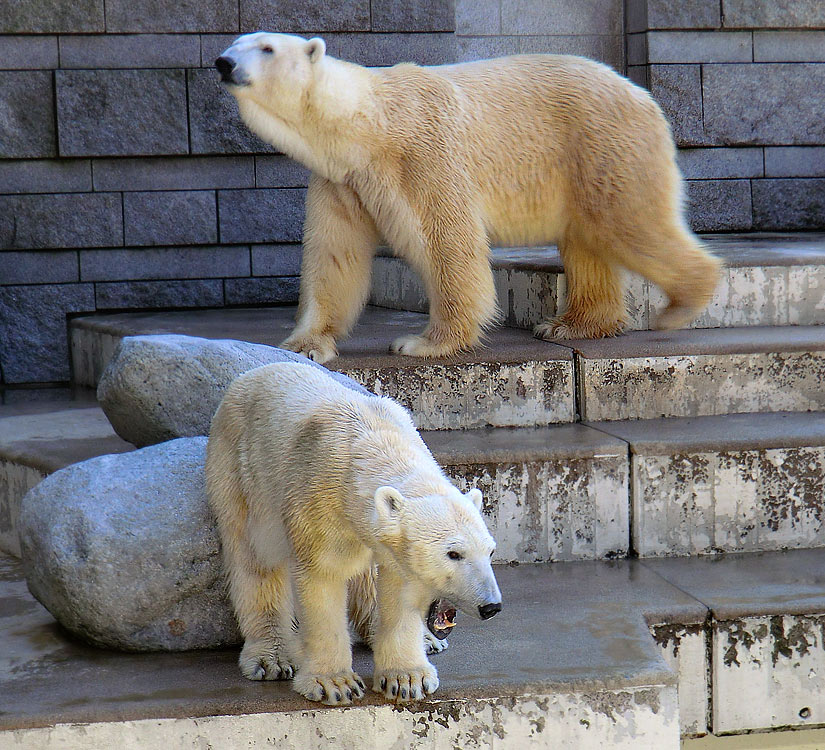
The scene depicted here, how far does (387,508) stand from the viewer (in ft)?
6.05

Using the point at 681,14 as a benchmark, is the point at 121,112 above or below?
below

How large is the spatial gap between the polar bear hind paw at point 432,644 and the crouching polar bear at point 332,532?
0.11 metres

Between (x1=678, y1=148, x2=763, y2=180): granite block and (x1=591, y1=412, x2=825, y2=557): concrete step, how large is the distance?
3.06m

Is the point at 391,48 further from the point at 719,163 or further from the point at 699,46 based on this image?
the point at 719,163

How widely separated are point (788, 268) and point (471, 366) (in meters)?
1.29

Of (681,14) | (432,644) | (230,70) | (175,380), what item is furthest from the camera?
(681,14)

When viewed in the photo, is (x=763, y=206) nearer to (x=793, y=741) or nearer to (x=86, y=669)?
(x=793, y=741)

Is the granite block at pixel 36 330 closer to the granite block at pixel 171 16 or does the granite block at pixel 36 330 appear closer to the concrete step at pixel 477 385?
the granite block at pixel 171 16

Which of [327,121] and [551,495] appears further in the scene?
[327,121]

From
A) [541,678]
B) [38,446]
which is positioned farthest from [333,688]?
[38,446]

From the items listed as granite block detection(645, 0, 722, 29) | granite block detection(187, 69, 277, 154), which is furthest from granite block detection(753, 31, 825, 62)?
granite block detection(187, 69, 277, 154)

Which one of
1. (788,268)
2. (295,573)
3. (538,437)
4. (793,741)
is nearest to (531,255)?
(788,268)

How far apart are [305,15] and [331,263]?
2128 millimetres

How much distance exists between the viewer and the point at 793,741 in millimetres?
2549
